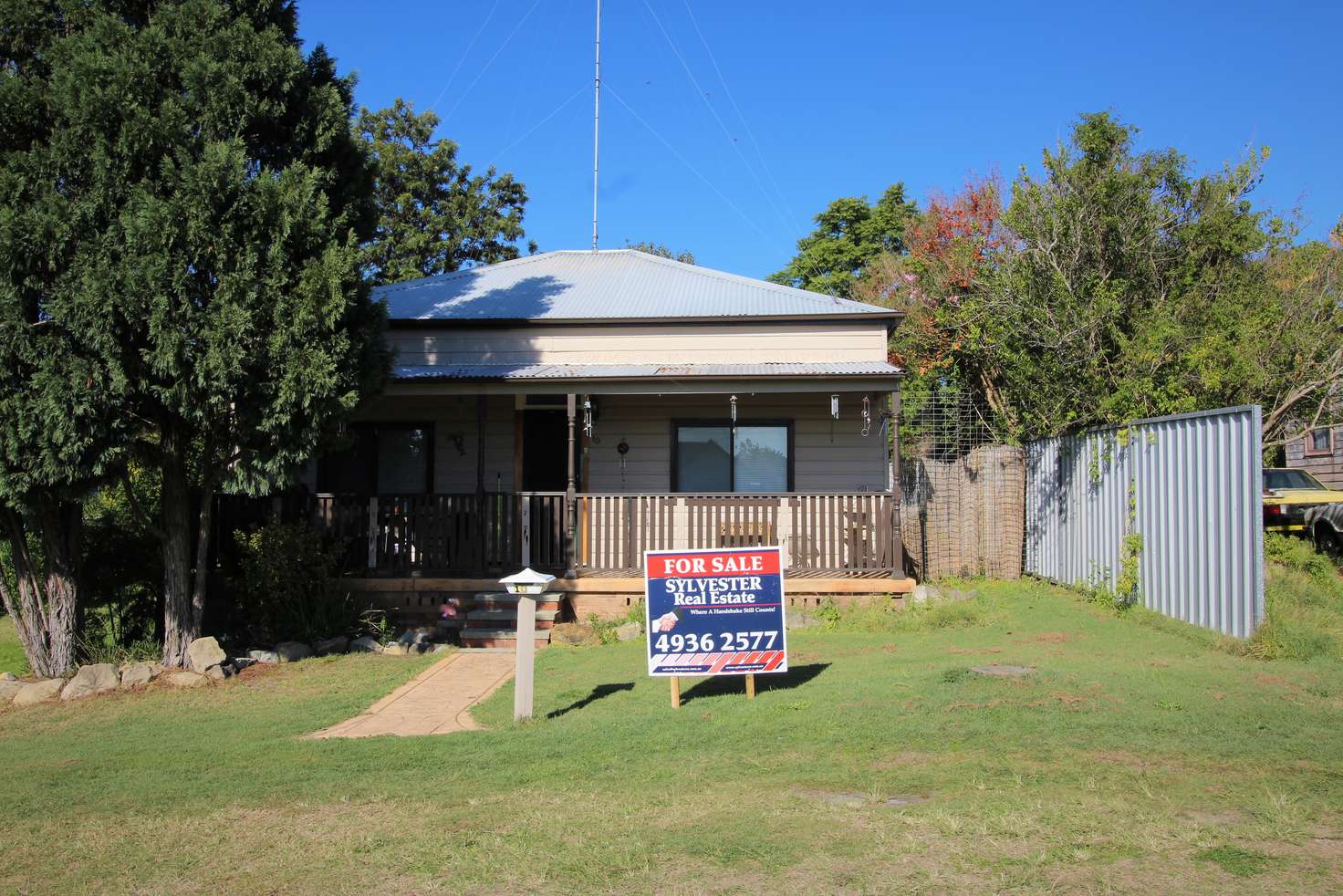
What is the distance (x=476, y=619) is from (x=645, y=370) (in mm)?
3954

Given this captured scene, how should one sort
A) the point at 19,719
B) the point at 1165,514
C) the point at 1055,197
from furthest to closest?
the point at 1055,197, the point at 1165,514, the point at 19,719

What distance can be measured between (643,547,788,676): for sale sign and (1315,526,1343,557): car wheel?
10.6 metres

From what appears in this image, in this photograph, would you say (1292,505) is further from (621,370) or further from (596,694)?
(596,694)

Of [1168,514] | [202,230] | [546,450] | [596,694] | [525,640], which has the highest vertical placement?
[202,230]

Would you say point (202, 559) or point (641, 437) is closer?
point (202, 559)

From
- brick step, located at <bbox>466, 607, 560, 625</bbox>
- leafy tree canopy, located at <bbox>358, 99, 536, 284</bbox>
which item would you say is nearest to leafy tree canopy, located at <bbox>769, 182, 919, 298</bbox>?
leafy tree canopy, located at <bbox>358, 99, 536, 284</bbox>

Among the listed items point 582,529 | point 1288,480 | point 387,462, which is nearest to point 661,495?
point 582,529

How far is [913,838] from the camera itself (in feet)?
15.6

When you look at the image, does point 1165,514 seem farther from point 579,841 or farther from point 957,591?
point 579,841

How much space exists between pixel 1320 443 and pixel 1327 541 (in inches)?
386

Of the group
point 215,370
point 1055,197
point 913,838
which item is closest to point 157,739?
point 215,370

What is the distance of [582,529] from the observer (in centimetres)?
1319

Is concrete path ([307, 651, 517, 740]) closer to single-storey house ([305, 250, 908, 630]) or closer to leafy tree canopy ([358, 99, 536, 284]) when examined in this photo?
single-storey house ([305, 250, 908, 630])

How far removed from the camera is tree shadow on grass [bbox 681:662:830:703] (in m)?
8.59
